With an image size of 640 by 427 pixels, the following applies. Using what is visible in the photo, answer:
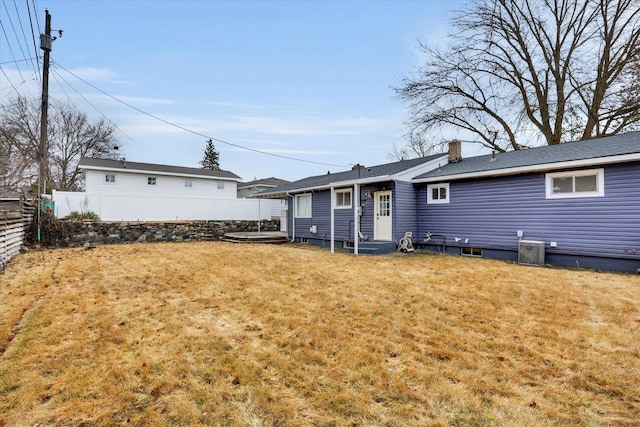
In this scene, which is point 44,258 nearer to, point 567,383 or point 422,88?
point 567,383

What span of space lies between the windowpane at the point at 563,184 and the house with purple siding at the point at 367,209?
4223 mm

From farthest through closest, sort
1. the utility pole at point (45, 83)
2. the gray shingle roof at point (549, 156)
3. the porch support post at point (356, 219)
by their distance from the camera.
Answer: the utility pole at point (45, 83) → the porch support post at point (356, 219) → the gray shingle roof at point (549, 156)

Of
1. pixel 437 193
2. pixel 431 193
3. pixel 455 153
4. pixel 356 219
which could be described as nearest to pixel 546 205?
pixel 437 193

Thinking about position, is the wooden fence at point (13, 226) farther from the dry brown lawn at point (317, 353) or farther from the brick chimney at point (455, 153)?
the brick chimney at point (455, 153)

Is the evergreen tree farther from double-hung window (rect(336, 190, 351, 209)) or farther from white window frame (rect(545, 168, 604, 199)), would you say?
white window frame (rect(545, 168, 604, 199))

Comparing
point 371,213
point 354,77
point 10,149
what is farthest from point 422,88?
point 10,149

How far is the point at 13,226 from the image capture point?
8570 millimetres

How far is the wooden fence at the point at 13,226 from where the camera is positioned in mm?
7259

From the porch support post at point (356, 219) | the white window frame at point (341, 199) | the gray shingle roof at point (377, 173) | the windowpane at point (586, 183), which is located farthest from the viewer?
the white window frame at point (341, 199)

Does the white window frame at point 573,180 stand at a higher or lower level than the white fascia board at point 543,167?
lower

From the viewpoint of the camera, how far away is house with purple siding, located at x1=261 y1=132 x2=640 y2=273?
7578 millimetres

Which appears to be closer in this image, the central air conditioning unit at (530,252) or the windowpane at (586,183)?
the windowpane at (586,183)

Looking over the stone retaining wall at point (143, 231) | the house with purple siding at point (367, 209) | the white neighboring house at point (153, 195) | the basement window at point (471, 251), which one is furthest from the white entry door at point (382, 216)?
the stone retaining wall at point (143, 231)

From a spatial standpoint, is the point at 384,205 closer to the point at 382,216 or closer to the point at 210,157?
the point at 382,216
